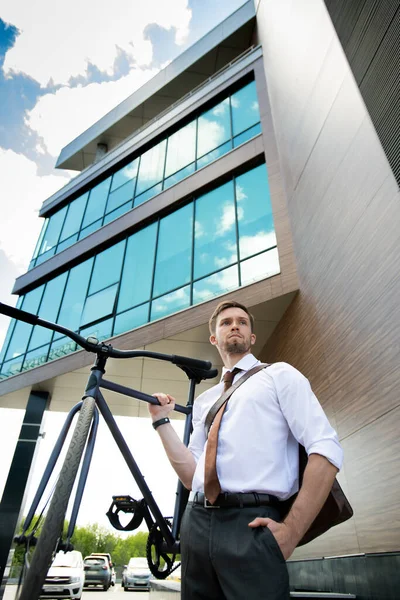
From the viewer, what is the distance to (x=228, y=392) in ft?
5.16

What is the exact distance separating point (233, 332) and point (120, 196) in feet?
29.7

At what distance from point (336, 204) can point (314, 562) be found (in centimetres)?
346

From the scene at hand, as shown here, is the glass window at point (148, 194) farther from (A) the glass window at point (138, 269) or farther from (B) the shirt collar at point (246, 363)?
(B) the shirt collar at point (246, 363)

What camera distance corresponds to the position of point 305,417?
1330 mm

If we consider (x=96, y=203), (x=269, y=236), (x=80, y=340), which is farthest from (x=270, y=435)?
(x=96, y=203)

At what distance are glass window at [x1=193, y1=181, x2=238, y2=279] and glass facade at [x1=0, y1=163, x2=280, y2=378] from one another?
22 millimetres

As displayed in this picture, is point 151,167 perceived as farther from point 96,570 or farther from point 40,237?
point 96,570

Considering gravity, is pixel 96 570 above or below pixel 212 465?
below

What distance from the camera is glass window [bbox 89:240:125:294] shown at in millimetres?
8438

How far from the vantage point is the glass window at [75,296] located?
339 inches

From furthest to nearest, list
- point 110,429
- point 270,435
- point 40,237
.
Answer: point 40,237 < point 110,429 < point 270,435

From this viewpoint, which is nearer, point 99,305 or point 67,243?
point 99,305

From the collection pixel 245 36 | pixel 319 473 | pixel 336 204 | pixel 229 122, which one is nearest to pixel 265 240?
pixel 336 204

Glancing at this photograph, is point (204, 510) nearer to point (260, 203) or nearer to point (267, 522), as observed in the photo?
point (267, 522)
